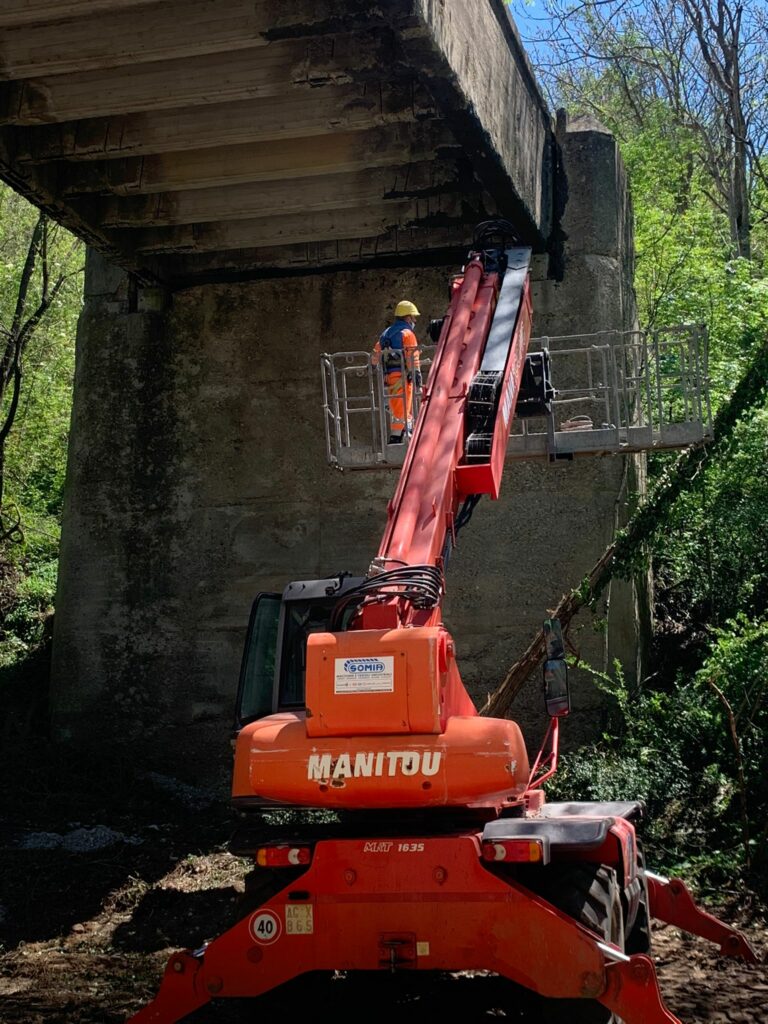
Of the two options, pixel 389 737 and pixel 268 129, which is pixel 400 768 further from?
pixel 268 129

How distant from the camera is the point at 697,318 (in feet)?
54.7

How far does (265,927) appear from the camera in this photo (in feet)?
19.6

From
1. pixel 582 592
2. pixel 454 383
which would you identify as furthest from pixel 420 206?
pixel 454 383

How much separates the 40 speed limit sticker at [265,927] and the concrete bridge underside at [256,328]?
6.21 m

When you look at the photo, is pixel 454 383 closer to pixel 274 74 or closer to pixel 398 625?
pixel 398 625

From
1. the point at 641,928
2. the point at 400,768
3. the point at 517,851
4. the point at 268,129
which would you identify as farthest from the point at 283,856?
the point at 268,129

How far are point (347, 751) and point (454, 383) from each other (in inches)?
103

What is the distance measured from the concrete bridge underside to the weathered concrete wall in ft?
0.08

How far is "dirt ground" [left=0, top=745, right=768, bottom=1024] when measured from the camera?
6867 millimetres

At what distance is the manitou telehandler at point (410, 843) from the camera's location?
18.6ft

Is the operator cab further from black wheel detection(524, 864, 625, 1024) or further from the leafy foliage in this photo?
the leafy foliage

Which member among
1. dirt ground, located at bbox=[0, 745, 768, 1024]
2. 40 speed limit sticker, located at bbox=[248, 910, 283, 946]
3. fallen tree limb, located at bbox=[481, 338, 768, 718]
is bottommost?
dirt ground, located at bbox=[0, 745, 768, 1024]

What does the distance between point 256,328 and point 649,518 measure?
16.2 ft

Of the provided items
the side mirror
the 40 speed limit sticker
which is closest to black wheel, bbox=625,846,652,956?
Answer: the side mirror
